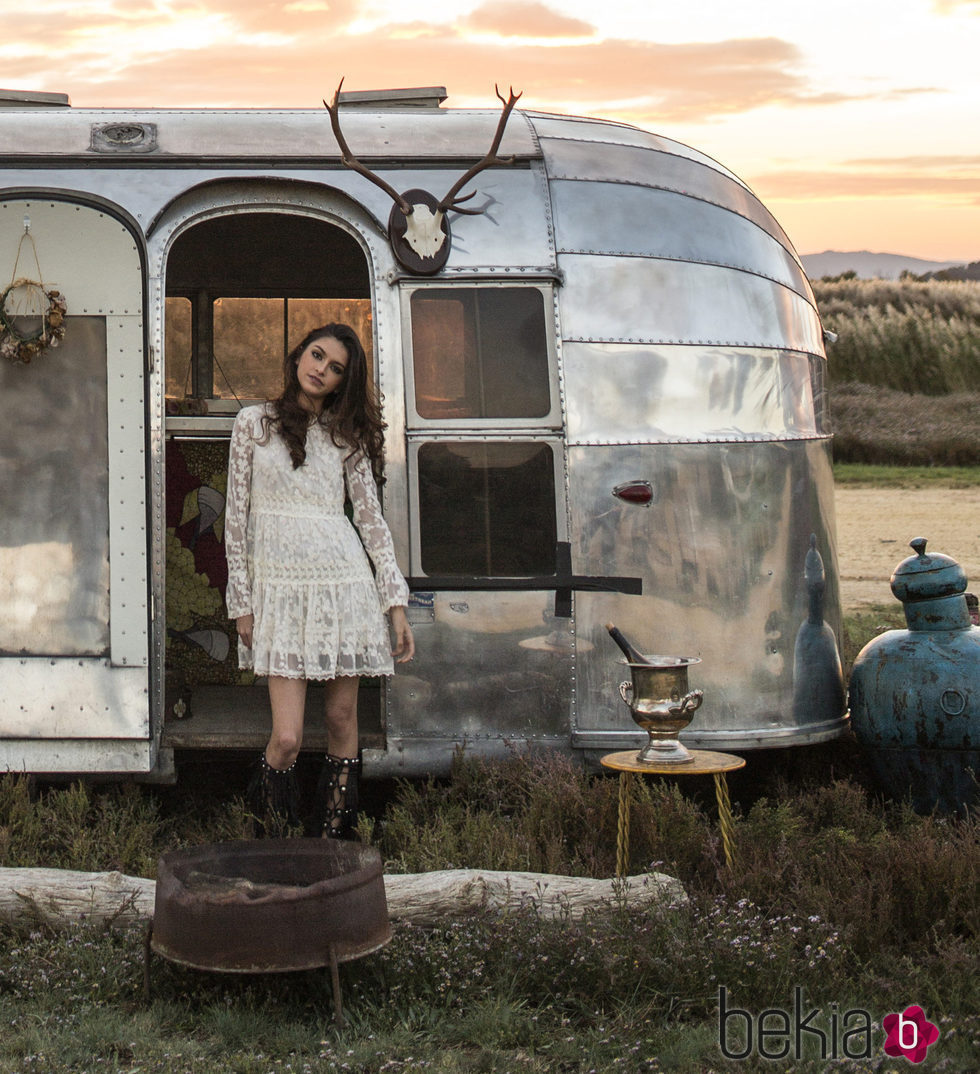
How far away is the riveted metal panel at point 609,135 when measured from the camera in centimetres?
561

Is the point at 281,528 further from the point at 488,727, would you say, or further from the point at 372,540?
the point at 488,727

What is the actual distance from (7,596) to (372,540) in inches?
57.9

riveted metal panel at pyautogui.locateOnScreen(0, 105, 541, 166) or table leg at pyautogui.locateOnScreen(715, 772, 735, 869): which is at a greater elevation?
riveted metal panel at pyautogui.locateOnScreen(0, 105, 541, 166)

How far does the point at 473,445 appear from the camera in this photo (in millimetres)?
5164

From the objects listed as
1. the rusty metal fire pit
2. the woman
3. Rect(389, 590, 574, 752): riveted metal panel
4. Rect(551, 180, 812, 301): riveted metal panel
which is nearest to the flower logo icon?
the rusty metal fire pit

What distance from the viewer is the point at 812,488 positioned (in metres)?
5.48

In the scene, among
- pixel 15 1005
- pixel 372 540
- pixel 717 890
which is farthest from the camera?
pixel 372 540

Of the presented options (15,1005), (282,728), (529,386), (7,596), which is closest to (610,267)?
(529,386)

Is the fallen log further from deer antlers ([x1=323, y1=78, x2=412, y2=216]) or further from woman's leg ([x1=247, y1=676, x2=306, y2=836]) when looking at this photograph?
deer antlers ([x1=323, y1=78, x2=412, y2=216])

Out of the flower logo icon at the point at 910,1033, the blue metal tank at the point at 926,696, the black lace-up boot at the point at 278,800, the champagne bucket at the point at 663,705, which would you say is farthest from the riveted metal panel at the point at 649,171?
the flower logo icon at the point at 910,1033

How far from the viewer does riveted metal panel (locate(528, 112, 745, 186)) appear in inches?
221

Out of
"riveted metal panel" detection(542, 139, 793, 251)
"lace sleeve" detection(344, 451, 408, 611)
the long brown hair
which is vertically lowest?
"lace sleeve" detection(344, 451, 408, 611)

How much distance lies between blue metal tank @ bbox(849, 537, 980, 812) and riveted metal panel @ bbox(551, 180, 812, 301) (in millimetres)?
1448

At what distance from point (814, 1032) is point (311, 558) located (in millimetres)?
2212
